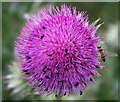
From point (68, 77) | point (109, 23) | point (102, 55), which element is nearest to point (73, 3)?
point (109, 23)

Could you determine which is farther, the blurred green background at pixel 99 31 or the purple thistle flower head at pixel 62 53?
the blurred green background at pixel 99 31

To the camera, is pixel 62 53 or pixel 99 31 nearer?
pixel 62 53

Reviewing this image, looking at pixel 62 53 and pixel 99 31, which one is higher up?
pixel 99 31

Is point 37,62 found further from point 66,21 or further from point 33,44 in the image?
point 66,21

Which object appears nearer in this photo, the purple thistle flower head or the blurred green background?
the purple thistle flower head
